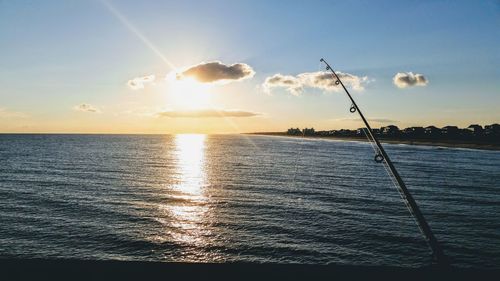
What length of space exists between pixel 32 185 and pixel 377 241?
37230mm

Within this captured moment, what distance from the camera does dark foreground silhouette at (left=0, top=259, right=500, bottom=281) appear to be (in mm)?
8344

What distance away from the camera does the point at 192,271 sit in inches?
340

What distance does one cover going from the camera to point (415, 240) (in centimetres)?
2077

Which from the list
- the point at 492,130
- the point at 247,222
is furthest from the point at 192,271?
the point at 492,130

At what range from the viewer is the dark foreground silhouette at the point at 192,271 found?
834cm

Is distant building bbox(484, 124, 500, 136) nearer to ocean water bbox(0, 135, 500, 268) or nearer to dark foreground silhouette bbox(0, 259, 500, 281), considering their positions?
ocean water bbox(0, 135, 500, 268)

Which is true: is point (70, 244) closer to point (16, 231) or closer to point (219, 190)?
point (16, 231)

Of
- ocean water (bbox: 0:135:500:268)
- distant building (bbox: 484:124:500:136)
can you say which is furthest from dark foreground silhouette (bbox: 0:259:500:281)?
distant building (bbox: 484:124:500:136)

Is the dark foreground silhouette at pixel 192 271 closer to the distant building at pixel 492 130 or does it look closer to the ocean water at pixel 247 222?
the ocean water at pixel 247 222

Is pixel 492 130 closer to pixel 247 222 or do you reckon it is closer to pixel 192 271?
pixel 247 222

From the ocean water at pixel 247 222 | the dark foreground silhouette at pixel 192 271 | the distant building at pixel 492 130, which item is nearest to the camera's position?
the dark foreground silhouette at pixel 192 271

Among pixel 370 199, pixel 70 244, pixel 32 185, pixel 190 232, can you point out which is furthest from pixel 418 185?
pixel 32 185

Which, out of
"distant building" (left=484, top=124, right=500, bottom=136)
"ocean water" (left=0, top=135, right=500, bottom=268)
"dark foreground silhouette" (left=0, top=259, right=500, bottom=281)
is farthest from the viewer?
"distant building" (left=484, top=124, right=500, bottom=136)

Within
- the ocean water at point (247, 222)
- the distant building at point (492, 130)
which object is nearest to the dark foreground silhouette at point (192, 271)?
the ocean water at point (247, 222)
